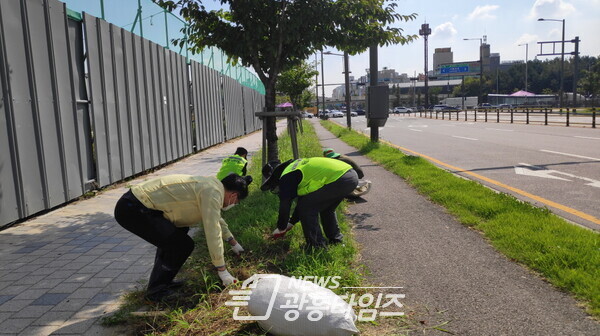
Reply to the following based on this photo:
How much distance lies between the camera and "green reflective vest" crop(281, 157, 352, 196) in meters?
4.14

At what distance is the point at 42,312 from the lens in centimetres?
338

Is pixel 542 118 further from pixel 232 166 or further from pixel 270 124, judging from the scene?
pixel 232 166

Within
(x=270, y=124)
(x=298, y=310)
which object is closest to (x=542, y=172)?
(x=270, y=124)

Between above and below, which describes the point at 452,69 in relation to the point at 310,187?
above

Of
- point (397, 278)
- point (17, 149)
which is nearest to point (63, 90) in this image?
point (17, 149)

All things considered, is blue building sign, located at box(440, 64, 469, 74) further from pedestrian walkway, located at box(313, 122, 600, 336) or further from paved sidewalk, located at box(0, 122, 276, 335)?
paved sidewalk, located at box(0, 122, 276, 335)

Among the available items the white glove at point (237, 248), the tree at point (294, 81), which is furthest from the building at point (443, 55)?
the white glove at point (237, 248)

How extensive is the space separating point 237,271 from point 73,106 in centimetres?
487

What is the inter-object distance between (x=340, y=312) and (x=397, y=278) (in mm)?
1122

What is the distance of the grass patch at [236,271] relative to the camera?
3.04m

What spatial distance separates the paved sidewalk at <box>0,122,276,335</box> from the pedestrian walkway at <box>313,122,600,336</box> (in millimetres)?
2146

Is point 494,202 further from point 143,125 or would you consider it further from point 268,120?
point 143,125

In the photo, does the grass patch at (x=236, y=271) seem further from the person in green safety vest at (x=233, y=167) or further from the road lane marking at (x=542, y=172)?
the road lane marking at (x=542, y=172)

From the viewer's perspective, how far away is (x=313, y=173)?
4156 mm
